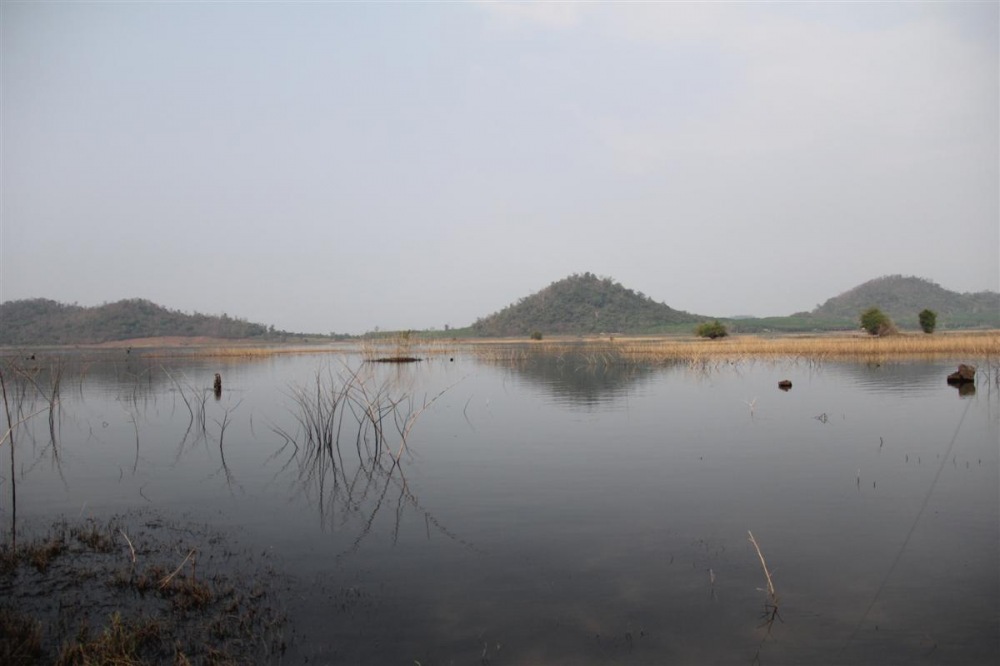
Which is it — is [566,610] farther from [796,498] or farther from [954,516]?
[954,516]

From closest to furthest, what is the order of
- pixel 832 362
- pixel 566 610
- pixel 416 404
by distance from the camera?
pixel 566 610
pixel 416 404
pixel 832 362

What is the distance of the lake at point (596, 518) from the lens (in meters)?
5.60

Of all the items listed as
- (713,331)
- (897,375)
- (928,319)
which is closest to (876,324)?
(928,319)

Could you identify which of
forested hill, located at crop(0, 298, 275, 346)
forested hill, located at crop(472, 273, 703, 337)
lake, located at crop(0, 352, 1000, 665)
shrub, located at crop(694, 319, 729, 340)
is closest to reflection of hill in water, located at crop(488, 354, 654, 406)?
lake, located at crop(0, 352, 1000, 665)

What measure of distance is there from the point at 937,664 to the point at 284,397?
76.3 ft

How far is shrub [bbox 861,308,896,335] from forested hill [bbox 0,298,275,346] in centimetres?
→ 11272

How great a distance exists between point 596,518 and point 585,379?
21.7 meters

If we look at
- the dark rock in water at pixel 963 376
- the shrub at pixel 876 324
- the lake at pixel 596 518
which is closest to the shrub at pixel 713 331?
the shrub at pixel 876 324

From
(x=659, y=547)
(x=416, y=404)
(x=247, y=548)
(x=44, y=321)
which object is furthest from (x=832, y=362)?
(x=44, y=321)

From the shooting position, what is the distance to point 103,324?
401 ft

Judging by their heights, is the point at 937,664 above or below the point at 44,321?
below

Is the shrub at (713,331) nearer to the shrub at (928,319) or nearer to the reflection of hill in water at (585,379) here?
the shrub at (928,319)

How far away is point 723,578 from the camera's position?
6.73 metres

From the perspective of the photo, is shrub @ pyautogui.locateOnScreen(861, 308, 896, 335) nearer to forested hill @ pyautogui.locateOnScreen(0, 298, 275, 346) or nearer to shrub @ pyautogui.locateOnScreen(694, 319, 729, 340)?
shrub @ pyautogui.locateOnScreen(694, 319, 729, 340)
